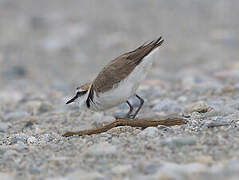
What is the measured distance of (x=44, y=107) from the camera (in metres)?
7.29

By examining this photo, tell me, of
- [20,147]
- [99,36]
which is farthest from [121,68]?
[99,36]

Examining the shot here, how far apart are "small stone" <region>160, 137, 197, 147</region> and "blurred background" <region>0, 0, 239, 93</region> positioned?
5.24 meters

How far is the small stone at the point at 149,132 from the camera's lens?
4.41 metres

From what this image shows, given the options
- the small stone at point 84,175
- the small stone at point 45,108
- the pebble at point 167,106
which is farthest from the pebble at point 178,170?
the small stone at point 45,108

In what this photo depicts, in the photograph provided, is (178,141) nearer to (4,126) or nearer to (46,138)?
(46,138)

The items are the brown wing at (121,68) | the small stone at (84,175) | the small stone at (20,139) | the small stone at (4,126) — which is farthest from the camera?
the small stone at (4,126)

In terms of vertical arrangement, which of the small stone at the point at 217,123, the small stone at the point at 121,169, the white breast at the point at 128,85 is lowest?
the small stone at the point at 121,169

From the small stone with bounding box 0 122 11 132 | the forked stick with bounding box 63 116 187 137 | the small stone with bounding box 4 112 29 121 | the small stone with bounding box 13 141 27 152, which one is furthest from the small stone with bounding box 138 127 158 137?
the small stone with bounding box 4 112 29 121

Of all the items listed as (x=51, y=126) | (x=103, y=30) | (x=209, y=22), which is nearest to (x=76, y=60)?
(x=103, y=30)

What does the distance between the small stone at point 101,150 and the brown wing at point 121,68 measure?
1.19 metres

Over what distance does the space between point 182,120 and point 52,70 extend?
644cm

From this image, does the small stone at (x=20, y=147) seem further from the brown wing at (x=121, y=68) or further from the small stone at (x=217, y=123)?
the small stone at (x=217, y=123)

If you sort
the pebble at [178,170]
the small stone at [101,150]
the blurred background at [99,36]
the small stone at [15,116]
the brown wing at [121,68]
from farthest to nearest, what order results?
the blurred background at [99,36] → the small stone at [15,116] → the brown wing at [121,68] → the small stone at [101,150] → the pebble at [178,170]

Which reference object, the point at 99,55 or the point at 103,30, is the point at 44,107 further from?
the point at 103,30
